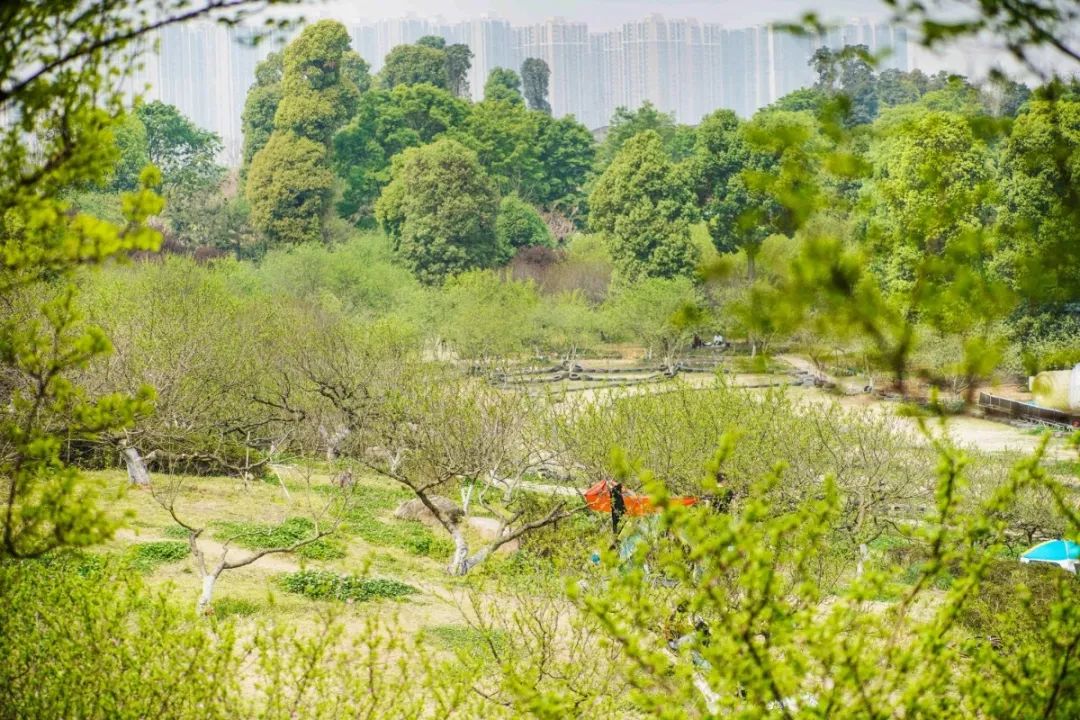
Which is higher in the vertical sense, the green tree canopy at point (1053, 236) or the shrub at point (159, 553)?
the green tree canopy at point (1053, 236)

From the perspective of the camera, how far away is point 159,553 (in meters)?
15.5

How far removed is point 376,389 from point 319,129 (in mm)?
31316

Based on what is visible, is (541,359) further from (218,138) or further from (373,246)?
(218,138)

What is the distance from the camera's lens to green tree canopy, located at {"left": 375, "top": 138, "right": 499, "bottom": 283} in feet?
151

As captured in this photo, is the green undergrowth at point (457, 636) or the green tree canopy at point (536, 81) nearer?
the green undergrowth at point (457, 636)

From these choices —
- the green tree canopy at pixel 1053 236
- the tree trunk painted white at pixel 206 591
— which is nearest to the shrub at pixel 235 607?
the tree trunk painted white at pixel 206 591

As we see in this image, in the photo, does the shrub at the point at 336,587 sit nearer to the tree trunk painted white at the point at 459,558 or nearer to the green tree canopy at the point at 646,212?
the tree trunk painted white at the point at 459,558

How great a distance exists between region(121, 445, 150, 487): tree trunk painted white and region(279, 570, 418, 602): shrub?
206 inches

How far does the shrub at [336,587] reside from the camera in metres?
14.3

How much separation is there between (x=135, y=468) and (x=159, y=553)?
12.9 feet

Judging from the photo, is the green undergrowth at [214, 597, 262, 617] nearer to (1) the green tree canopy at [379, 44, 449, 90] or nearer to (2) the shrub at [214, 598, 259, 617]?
(2) the shrub at [214, 598, 259, 617]

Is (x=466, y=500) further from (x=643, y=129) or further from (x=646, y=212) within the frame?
(x=643, y=129)

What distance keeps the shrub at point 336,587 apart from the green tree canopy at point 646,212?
2988 cm

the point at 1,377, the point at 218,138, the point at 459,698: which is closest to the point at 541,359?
the point at 1,377
